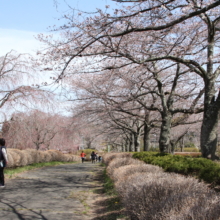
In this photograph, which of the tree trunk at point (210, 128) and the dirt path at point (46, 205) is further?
the tree trunk at point (210, 128)

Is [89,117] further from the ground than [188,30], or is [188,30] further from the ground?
[188,30]

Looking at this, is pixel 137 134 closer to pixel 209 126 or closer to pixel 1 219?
pixel 209 126

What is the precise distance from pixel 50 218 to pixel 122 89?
9.98 metres

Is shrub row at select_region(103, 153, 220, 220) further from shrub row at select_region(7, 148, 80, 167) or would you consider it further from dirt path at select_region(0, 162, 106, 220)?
shrub row at select_region(7, 148, 80, 167)

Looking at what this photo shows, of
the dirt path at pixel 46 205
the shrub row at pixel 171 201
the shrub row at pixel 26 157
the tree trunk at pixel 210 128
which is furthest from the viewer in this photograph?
the shrub row at pixel 26 157

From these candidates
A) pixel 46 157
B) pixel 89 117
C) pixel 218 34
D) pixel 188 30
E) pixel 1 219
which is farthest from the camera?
pixel 46 157

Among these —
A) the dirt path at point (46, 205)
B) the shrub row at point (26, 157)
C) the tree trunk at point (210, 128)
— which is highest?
the tree trunk at point (210, 128)

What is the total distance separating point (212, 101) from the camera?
8320mm

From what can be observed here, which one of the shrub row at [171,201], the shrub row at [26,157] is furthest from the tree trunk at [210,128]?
the shrub row at [26,157]

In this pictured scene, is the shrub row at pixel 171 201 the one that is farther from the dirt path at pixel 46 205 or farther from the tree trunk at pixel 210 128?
the tree trunk at pixel 210 128

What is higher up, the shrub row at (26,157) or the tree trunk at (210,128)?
the tree trunk at (210,128)

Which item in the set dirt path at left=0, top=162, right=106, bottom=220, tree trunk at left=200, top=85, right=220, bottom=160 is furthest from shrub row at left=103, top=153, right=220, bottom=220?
tree trunk at left=200, top=85, right=220, bottom=160

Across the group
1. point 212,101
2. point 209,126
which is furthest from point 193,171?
point 212,101

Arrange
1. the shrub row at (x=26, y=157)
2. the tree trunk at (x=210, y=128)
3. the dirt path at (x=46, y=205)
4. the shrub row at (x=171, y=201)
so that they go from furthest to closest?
the shrub row at (x=26, y=157)
the tree trunk at (x=210, y=128)
the dirt path at (x=46, y=205)
the shrub row at (x=171, y=201)
